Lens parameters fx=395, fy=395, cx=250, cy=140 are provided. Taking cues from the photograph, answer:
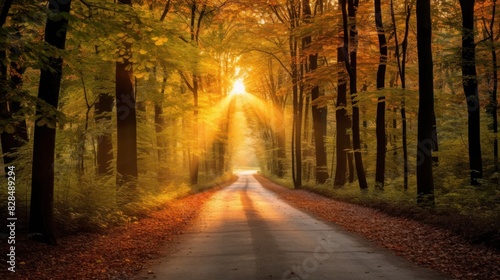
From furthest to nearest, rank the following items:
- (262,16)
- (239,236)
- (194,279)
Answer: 1. (262,16)
2. (239,236)
3. (194,279)

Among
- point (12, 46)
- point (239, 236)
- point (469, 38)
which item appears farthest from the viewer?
point (469, 38)

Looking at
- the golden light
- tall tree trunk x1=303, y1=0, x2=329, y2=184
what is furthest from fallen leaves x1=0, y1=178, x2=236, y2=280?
the golden light

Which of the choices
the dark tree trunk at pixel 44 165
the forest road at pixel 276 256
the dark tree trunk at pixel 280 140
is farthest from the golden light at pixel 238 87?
the dark tree trunk at pixel 44 165

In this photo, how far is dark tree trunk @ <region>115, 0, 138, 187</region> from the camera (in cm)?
1573

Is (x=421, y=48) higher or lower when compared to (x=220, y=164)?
higher

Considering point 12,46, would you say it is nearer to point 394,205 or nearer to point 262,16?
point 394,205

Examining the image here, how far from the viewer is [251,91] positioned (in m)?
51.7

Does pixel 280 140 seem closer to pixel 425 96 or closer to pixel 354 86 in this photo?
pixel 354 86

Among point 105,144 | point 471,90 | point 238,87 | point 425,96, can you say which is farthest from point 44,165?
point 238,87

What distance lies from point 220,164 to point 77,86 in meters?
33.1

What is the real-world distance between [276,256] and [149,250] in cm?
326

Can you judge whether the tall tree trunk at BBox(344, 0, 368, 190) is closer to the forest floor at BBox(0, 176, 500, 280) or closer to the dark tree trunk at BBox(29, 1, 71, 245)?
the forest floor at BBox(0, 176, 500, 280)

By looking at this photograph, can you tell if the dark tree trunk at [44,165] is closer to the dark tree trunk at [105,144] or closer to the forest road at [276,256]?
the forest road at [276,256]

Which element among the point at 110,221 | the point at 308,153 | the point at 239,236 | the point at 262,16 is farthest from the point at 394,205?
the point at 308,153
